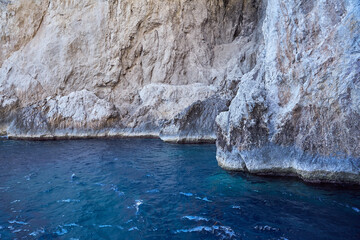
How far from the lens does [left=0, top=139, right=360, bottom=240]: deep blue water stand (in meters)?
5.18

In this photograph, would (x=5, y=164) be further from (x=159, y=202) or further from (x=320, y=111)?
(x=320, y=111)

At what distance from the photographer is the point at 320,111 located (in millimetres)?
7102

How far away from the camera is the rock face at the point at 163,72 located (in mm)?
8211

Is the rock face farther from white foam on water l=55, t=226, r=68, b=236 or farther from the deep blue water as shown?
white foam on water l=55, t=226, r=68, b=236

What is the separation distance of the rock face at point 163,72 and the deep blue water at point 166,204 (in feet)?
4.42

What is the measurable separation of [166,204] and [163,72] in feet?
56.0

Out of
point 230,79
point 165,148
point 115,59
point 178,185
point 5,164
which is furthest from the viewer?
point 115,59

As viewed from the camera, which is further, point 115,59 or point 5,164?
point 115,59

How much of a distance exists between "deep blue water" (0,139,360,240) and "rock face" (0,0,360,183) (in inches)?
53.0

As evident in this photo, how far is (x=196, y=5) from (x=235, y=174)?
19047mm

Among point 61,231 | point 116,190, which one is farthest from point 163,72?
point 61,231

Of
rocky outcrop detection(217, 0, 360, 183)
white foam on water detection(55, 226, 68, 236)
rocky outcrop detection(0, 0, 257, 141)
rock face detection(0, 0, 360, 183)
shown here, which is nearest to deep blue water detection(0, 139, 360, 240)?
white foam on water detection(55, 226, 68, 236)

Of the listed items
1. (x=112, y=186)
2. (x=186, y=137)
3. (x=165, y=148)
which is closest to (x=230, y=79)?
(x=186, y=137)

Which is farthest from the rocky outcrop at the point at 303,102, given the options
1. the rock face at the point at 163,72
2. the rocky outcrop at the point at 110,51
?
the rocky outcrop at the point at 110,51
